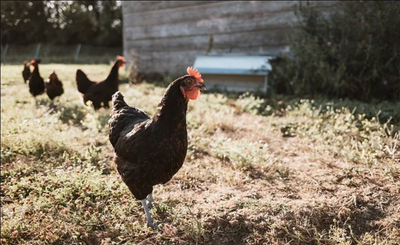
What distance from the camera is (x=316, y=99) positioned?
6.05 meters

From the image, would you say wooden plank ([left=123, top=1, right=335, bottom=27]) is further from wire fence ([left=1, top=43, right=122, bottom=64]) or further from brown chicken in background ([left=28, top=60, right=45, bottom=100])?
wire fence ([left=1, top=43, right=122, bottom=64])

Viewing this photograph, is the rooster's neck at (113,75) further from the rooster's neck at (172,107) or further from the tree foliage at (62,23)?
the tree foliage at (62,23)

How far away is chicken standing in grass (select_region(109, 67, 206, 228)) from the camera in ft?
A: 7.70

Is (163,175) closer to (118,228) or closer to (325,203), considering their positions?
(118,228)

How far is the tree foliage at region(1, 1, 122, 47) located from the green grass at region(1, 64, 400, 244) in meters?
27.6

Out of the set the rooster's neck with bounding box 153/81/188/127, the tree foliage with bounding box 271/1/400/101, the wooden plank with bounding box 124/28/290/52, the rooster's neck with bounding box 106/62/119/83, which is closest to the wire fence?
the wooden plank with bounding box 124/28/290/52

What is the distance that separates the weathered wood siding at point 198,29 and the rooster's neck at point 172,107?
5279mm

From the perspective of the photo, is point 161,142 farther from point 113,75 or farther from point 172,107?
point 113,75

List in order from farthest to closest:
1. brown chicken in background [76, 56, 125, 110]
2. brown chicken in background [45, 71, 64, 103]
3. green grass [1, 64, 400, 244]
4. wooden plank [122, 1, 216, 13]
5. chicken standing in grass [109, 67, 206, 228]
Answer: wooden plank [122, 1, 216, 13] < brown chicken in background [45, 71, 64, 103] < brown chicken in background [76, 56, 125, 110] < green grass [1, 64, 400, 244] < chicken standing in grass [109, 67, 206, 228]

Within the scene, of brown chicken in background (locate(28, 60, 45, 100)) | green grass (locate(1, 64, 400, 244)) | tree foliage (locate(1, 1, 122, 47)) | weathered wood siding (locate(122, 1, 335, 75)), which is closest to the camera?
green grass (locate(1, 64, 400, 244))

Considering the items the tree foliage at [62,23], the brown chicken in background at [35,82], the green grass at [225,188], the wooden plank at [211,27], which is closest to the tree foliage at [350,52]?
→ the wooden plank at [211,27]

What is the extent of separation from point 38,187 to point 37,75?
14.7ft

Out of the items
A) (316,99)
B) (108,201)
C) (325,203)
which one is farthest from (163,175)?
(316,99)

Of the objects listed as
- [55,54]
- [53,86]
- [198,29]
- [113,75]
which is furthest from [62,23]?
[113,75]
